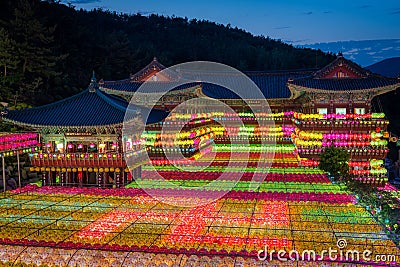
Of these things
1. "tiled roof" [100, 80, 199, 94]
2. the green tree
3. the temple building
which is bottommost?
the green tree

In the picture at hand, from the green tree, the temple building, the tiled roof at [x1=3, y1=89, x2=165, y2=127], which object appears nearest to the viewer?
the tiled roof at [x1=3, y1=89, x2=165, y2=127]

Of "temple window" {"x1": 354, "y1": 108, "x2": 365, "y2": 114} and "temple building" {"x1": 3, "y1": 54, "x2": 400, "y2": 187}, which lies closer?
"temple building" {"x1": 3, "y1": 54, "x2": 400, "y2": 187}

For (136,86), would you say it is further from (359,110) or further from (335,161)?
(359,110)

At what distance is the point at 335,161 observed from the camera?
25406mm

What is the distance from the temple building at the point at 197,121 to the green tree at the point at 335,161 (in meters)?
1.59

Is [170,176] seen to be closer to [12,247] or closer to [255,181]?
[255,181]

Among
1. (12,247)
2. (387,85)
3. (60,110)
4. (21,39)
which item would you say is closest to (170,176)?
(60,110)

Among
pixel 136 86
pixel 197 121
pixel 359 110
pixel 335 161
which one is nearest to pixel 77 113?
pixel 136 86

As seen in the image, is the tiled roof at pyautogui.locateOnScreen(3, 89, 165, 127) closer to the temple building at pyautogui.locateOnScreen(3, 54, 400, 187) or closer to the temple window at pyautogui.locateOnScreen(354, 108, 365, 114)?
the temple building at pyautogui.locateOnScreen(3, 54, 400, 187)

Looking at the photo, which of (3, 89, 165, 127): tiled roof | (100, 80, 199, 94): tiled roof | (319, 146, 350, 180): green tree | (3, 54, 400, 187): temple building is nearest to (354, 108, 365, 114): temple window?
(3, 54, 400, 187): temple building

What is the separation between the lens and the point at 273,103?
117 ft

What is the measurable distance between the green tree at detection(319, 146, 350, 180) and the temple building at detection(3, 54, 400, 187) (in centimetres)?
159

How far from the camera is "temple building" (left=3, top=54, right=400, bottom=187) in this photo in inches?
859

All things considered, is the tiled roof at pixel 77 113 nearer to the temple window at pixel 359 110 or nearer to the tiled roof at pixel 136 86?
the tiled roof at pixel 136 86
